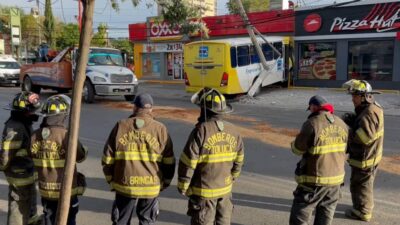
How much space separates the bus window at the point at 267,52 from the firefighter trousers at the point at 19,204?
1716 centimetres

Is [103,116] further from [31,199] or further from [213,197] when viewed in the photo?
[213,197]

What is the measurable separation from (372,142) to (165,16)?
9.14ft

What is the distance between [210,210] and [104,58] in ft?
48.7

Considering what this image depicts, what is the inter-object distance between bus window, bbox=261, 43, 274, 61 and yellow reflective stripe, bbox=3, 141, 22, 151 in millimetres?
17250

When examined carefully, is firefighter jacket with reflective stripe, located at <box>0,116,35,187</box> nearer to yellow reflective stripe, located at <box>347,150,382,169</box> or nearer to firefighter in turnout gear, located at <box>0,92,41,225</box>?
firefighter in turnout gear, located at <box>0,92,41,225</box>

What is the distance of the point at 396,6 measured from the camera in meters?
20.0

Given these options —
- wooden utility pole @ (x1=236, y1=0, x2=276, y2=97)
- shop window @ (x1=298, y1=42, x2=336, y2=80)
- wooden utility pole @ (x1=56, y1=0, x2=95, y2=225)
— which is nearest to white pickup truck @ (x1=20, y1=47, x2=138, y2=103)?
wooden utility pole @ (x1=236, y1=0, x2=276, y2=97)

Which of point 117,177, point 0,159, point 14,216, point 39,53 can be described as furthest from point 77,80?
point 39,53

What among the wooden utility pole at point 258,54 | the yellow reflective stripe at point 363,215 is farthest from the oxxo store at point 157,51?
the yellow reflective stripe at point 363,215

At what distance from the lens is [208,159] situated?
12.3 feet

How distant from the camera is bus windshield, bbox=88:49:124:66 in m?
17.4

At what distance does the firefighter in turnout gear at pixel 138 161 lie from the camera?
12.1 ft

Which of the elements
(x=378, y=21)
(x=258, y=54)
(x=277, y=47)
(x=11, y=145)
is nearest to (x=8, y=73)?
(x=258, y=54)

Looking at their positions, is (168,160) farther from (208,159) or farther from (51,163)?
(51,163)
